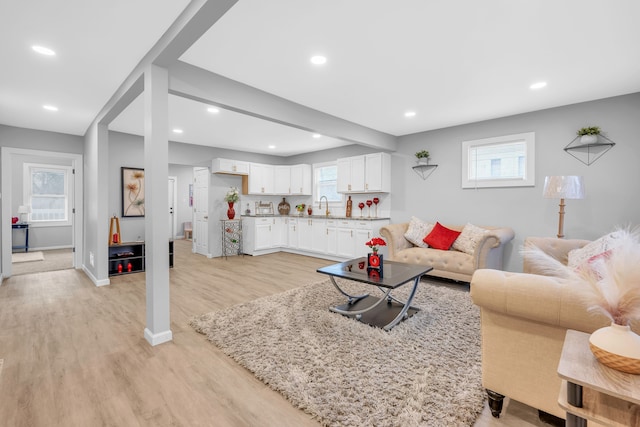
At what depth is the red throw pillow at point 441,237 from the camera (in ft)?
14.9

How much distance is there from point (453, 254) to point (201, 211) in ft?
18.1

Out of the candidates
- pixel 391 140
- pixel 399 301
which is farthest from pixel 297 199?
pixel 399 301

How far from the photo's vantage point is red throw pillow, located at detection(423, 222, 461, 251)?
4.53 m

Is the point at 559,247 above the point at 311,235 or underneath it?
above

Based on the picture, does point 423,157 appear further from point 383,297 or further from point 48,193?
point 48,193

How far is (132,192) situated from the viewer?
215 inches

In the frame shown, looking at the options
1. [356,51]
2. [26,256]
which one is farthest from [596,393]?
[26,256]

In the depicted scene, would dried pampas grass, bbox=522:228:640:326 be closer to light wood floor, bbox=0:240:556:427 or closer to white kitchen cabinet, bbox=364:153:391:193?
light wood floor, bbox=0:240:556:427

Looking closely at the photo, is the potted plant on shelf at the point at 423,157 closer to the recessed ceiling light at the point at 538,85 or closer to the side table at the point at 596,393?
the recessed ceiling light at the point at 538,85

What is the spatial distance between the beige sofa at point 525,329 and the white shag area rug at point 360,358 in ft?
0.98

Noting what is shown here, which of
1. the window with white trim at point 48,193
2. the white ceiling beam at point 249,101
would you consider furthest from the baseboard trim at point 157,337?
the window with white trim at point 48,193

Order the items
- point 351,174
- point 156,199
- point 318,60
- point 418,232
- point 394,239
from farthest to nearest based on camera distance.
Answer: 1. point 351,174
2. point 418,232
3. point 394,239
4. point 318,60
5. point 156,199

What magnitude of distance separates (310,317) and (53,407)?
197 cm

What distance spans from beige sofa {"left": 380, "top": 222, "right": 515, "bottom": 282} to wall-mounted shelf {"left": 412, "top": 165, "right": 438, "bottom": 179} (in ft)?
3.40
